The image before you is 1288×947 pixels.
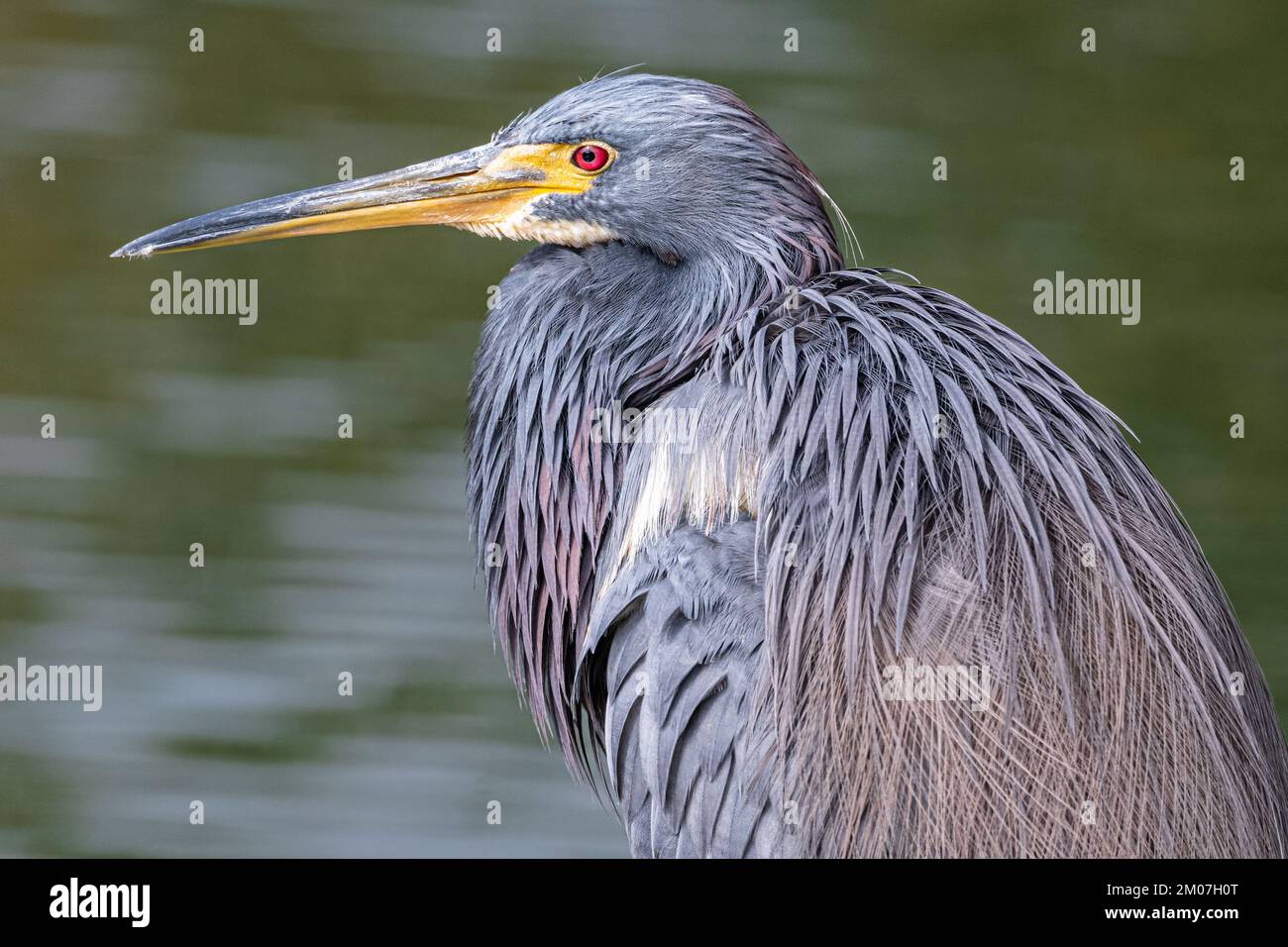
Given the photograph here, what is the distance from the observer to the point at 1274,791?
139cm

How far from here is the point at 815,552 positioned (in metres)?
1.39

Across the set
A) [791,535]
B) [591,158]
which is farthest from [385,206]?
[791,535]

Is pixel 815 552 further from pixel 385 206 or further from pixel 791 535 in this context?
pixel 385 206

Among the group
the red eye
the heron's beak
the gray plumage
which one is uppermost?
the red eye

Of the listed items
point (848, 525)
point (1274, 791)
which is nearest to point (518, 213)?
point (848, 525)

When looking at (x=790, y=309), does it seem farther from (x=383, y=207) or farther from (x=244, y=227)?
(x=244, y=227)

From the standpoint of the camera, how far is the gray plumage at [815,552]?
129cm

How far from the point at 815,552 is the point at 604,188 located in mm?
503

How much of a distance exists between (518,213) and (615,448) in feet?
0.99

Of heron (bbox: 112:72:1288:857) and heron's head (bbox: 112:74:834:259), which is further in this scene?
heron's head (bbox: 112:74:834:259)

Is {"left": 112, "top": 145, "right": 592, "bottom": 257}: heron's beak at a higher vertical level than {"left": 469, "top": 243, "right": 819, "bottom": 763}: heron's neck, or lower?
higher

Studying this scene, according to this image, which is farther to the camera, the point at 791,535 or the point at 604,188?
the point at 604,188

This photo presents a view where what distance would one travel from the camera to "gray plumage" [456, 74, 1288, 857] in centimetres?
129

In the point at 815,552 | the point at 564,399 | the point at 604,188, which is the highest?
the point at 604,188
